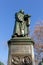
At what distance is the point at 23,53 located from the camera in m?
11.5

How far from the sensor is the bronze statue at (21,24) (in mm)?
12039

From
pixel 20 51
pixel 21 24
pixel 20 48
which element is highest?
pixel 21 24

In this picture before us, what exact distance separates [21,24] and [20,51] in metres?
1.62

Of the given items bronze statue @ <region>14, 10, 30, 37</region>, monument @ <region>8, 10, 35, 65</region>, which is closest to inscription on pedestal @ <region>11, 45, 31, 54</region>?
monument @ <region>8, 10, 35, 65</region>

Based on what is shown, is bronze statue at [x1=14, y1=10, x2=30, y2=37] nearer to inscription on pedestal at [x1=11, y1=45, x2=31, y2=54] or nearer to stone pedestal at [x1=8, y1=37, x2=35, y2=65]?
stone pedestal at [x1=8, y1=37, x2=35, y2=65]

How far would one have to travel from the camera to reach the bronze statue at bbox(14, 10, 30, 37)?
39.5ft

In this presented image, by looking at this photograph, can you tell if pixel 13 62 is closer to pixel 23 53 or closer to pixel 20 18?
pixel 23 53

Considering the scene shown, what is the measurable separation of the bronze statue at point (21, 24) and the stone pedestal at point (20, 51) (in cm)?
39

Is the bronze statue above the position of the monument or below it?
above

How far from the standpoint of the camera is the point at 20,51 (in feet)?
37.9

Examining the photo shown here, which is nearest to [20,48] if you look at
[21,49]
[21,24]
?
[21,49]

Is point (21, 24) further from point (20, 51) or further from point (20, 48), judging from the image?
point (20, 51)

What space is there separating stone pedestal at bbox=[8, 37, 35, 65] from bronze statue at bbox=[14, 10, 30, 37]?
1.28ft

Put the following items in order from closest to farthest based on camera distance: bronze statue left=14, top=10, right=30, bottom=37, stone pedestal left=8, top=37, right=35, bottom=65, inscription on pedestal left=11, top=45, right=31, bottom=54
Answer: stone pedestal left=8, top=37, right=35, bottom=65, inscription on pedestal left=11, top=45, right=31, bottom=54, bronze statue left=14, top=10, right=30, bottom=37
